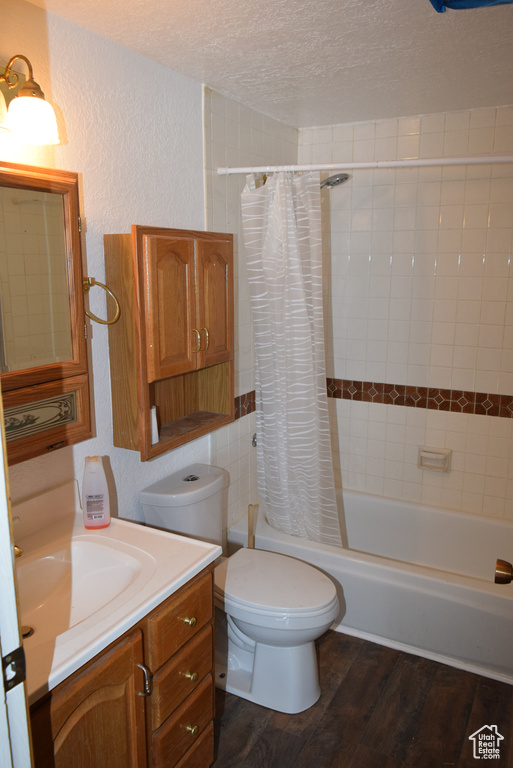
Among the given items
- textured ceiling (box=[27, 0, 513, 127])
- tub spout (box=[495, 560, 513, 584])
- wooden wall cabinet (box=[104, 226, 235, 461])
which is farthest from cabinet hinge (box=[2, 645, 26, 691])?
textured ceiling (box=[27, 0, 513, 127])

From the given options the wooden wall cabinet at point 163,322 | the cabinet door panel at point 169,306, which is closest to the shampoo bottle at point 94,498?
the wooden wall cabinet at point 163,322

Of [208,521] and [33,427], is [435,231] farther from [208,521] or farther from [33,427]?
[33,427]

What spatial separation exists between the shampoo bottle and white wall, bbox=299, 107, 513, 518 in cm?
185

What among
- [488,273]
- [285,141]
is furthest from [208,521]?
[285,141]

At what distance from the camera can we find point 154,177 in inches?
84.1

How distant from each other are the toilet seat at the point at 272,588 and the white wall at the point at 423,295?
1150 millimetres

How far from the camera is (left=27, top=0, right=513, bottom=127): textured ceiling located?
1.62 meters

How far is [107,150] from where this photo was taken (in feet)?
6.24

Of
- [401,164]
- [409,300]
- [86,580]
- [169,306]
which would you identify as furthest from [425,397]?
[86,580]

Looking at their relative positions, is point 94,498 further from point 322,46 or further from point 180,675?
point 322,46

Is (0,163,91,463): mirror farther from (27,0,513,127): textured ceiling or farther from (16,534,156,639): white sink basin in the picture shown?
(27,0,513,127): textured ceiling

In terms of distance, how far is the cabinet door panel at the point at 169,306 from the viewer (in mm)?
1845

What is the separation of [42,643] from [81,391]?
2.31ft

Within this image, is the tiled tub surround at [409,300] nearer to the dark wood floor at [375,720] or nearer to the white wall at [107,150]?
the white wall at [107,150]
